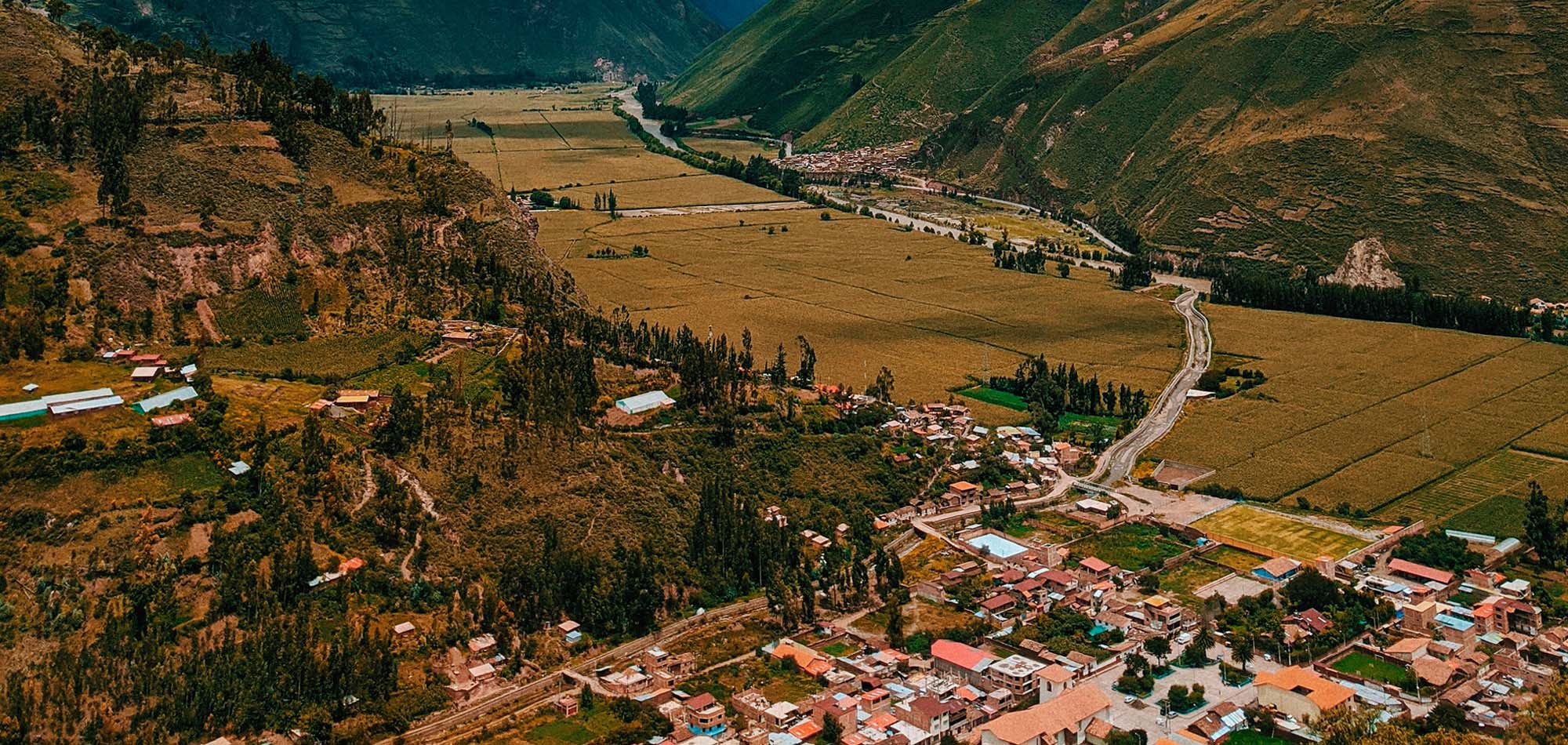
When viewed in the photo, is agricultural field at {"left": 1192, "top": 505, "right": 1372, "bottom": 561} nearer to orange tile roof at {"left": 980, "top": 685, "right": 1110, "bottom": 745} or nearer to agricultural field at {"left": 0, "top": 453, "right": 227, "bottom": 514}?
orange tile roof at {"left": 980, "top": 685, "right": 1110, "bottom": 745}

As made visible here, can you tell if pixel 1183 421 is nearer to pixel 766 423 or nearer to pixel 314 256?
pixel 766 423

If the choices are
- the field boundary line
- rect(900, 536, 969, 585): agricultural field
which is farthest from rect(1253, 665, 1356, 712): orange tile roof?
the field boundary line

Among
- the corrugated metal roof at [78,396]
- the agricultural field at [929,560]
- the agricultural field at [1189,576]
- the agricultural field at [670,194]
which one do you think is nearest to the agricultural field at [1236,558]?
the agricultural field at [1189,576]

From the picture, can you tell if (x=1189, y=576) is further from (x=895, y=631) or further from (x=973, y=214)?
(x=973, y=214)

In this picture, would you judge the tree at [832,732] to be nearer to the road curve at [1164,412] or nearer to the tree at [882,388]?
the road curve at [1164,412]

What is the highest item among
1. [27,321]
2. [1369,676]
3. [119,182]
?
[119,182]

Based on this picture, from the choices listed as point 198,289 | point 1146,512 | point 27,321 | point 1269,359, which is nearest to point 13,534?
point 27,321

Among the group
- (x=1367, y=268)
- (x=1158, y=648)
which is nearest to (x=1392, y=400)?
(x=1367, y=268)
